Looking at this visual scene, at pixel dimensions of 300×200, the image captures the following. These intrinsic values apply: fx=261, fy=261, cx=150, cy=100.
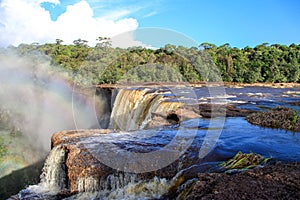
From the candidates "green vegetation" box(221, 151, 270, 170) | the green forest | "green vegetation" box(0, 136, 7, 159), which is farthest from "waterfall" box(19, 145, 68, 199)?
the green forest

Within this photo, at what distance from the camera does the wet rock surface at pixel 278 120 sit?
25.4 ft

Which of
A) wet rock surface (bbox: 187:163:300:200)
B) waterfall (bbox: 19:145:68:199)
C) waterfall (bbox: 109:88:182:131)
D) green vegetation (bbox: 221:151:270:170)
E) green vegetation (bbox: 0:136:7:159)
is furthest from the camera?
green vegetation (bbox: 0:136:7:159)

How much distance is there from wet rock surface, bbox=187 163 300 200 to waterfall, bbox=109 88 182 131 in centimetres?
687

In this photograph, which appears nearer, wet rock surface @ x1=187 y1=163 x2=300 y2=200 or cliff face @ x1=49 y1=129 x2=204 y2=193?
wet rock surface @ x1=187 y1=163 x2=300 y2=200

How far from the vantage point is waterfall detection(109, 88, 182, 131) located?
10969mm

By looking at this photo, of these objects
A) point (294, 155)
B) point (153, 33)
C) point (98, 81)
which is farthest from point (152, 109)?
point (98, 81)

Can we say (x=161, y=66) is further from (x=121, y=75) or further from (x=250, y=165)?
(x=250, y=165)

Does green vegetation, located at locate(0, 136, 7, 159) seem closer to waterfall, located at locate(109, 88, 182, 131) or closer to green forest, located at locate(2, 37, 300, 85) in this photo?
waterfall, located at locate(109, 88, 182, 131)

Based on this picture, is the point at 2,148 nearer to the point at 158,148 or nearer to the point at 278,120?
the point at 158,148

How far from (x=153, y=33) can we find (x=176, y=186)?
6.36 metres

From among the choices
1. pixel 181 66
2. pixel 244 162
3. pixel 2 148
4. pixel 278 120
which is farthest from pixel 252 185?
pixel 181 66

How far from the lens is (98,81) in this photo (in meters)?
30.9

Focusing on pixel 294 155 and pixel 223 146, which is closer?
pixel 294 155

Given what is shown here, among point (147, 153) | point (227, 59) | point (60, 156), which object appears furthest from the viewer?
point (227, 59)
